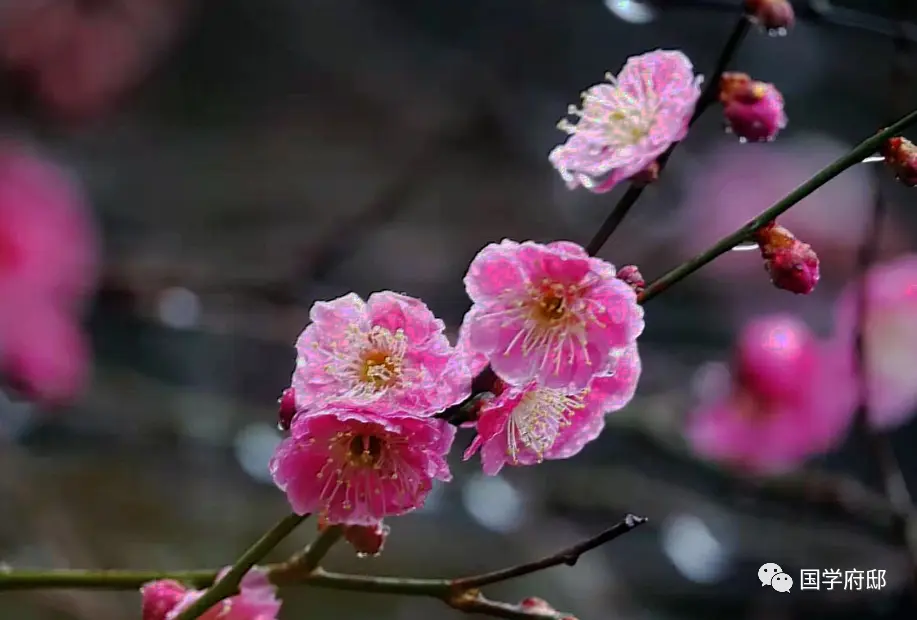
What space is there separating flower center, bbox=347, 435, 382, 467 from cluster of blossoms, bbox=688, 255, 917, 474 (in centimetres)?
57

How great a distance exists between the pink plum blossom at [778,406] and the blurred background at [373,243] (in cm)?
10

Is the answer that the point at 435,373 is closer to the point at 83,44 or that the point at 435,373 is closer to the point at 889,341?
the point at 889,341

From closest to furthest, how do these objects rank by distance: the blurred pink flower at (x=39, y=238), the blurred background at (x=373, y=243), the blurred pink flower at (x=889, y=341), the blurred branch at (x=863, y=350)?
1. the blurred branch at (x=863, y=350)
2. the blurred pink flower at (x=889, y=341)
3. the blurred pink flower at (x=39, y=238)
4. the blurred background at (x=373, y=243)

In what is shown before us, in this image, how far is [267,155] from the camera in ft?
4.61

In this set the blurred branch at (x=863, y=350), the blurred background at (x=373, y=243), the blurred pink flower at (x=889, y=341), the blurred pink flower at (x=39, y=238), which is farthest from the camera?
the blurred background at (x=373, y=243)

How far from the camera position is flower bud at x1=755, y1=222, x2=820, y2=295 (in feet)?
1.05

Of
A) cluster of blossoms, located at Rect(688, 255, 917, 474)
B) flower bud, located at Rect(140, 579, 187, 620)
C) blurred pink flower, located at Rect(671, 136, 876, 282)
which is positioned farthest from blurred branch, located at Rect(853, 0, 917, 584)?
blurred pink flower, located at Rect(671, 136, 876, 282)

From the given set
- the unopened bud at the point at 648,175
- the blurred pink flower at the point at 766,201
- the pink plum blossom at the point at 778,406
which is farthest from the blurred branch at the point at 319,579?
the blurred pink flower at the point at 766,201

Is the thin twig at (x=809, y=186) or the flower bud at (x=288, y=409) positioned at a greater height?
the thin twig at (x=809, y=186)

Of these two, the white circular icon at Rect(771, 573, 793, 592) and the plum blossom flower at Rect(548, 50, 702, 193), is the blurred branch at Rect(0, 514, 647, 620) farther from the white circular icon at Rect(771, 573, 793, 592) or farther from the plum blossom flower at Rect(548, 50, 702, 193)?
the white circular icon at Rect(771, 573, 793, 592)

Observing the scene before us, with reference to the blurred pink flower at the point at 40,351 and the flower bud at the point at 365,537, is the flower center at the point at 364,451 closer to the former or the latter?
the flower bud at the point at 365,537

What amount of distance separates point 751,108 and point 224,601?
271mm

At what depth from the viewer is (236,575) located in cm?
32

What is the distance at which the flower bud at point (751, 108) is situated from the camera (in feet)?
1.16
